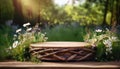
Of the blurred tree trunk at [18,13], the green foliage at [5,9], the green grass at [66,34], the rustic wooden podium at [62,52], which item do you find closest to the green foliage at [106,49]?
the rustic wooden podium at [62,52]

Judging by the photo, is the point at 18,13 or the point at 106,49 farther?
the point at 18,13

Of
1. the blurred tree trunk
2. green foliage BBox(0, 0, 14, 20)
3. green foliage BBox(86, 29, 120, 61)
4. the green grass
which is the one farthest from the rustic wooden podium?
the blurred tree trunk

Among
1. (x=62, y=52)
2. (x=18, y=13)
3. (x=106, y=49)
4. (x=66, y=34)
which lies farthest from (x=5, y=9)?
(x=62, y=52)

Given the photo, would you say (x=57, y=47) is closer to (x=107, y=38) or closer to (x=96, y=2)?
(x=107, y=38)

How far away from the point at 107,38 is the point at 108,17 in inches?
585

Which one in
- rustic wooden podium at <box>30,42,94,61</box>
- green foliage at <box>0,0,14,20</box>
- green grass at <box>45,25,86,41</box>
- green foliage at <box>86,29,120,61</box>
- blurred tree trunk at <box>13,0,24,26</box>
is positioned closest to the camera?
rustic wooden podium at <box>30,42,94,61</box>

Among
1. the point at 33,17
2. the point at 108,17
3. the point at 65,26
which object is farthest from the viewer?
the point at 108,17

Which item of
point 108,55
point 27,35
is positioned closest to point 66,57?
point 108,55

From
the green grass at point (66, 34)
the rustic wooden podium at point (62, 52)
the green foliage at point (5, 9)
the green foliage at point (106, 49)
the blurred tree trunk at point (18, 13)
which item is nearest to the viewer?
the rustic wooden podium at point (62, 52)

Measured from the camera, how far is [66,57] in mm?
3727

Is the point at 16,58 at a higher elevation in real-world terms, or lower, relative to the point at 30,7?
lower

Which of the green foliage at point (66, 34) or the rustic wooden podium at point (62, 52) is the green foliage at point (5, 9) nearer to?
the green foliage at point (66, 34)

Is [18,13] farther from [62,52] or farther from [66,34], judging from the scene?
[62,52]

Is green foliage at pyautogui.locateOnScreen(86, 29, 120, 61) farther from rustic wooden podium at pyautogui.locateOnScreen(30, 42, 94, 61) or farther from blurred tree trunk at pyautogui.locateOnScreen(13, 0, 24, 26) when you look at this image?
blurred tree trunk at pyautogui.locateOnScreen(13, 0, 24, 26)
